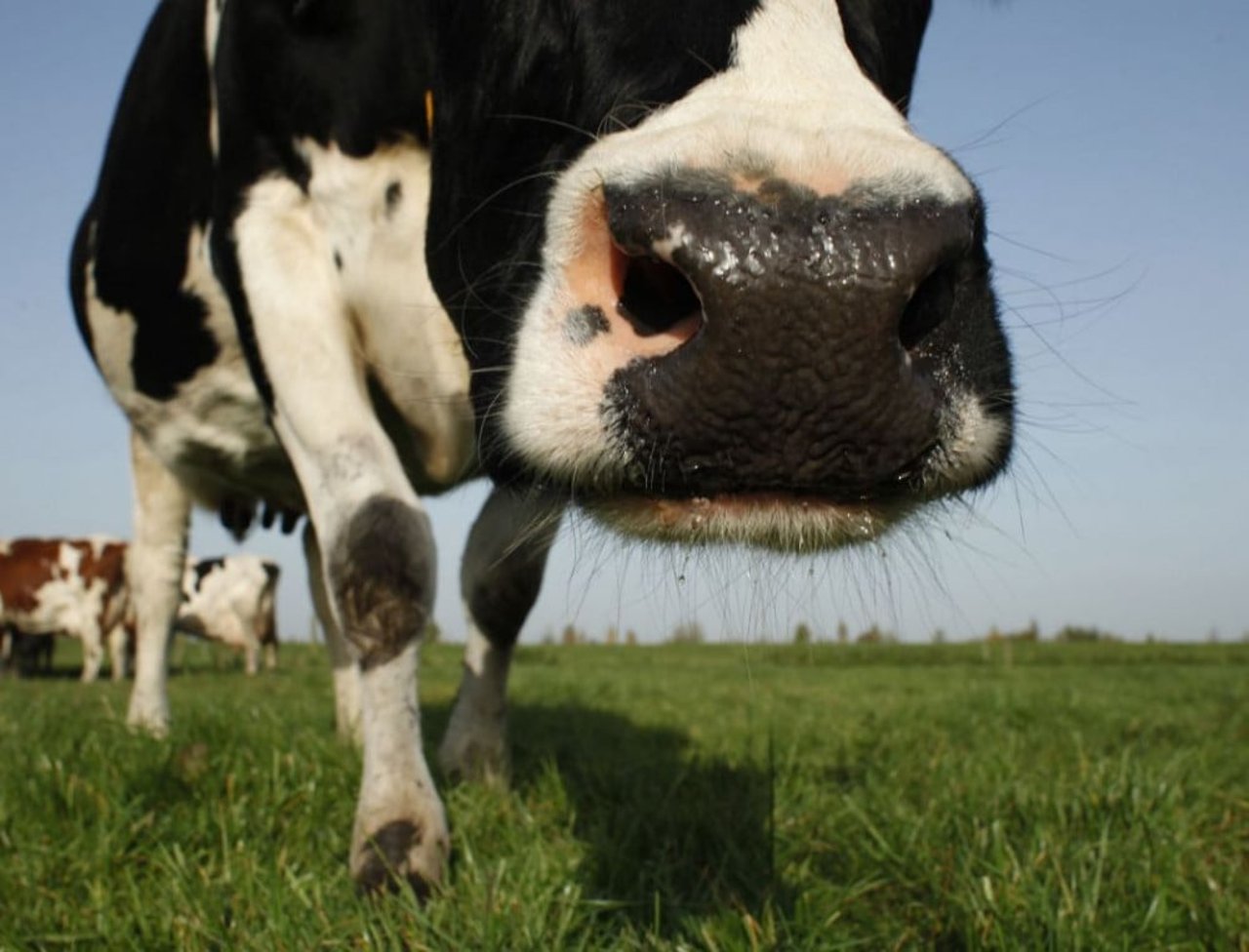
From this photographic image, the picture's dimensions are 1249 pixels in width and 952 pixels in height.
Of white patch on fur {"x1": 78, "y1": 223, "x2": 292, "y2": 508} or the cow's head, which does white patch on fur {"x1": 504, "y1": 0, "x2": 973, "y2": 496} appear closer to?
the cow's head

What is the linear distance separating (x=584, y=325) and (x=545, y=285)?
126 mm

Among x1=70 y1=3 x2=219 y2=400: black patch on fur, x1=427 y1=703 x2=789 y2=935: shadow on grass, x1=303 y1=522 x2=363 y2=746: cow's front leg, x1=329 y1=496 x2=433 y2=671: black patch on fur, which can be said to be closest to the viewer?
x1=427 y1=703 x2=789 y2=935: shadow on grass

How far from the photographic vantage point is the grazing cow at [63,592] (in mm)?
19391

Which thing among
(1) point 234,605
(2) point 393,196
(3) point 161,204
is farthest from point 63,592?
(2) point 393,196

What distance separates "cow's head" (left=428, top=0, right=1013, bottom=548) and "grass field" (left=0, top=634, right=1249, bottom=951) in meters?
0.54

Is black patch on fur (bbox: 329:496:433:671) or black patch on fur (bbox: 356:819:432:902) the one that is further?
black patch on fur (bbox: 329:496:433:671)

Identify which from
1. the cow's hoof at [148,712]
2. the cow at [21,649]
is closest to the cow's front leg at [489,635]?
the cow's hoof at [148,712]

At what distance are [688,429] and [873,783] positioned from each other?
2222mm

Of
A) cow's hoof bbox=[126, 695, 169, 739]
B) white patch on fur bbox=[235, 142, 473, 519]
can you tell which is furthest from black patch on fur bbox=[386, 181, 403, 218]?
cow's hoof bbox=[126, 695, 169, 739]

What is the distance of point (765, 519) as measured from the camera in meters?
1.51

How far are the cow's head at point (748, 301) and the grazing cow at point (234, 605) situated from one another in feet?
66.5

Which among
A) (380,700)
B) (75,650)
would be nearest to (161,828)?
(380,700)

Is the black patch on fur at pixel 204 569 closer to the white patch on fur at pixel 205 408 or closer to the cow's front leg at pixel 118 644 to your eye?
the cow's front leg at pixel 118 644

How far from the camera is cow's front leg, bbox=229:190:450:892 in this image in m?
2.53
